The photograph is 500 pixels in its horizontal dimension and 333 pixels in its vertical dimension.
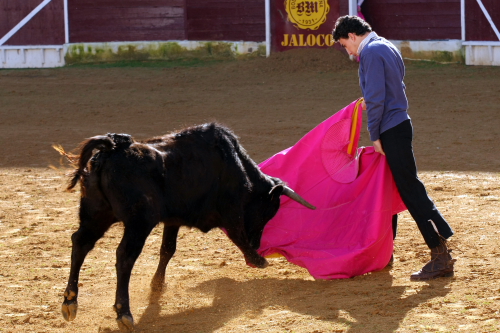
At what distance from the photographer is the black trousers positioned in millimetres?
3656

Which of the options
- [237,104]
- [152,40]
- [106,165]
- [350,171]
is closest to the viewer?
[106,165]

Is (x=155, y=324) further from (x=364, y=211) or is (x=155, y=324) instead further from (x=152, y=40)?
(x=152, y=40)

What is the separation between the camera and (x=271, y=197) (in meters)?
4.09

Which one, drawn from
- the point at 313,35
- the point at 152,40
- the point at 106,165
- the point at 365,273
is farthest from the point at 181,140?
the point at 152,40

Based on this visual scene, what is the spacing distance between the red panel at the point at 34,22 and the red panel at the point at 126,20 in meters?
0.25

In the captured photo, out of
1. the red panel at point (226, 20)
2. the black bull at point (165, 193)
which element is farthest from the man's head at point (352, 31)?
the red panel at point (226, 20)

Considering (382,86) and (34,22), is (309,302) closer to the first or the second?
(382,86)

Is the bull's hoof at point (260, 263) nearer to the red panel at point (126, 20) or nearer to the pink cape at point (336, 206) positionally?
the pink cape at point (336, 206)

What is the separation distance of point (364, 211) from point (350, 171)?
0.90ft

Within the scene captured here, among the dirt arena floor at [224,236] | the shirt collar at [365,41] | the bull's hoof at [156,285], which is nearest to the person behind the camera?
the dirt arena floor at [224,236]

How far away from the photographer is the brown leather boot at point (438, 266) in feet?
12.1

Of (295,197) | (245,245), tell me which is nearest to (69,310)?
(245,245)

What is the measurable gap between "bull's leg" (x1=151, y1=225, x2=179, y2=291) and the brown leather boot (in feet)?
4.20

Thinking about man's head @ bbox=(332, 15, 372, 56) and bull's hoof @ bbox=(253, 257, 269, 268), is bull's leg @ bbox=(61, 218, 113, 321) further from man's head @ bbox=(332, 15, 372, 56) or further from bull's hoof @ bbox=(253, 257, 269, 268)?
man's head @ bbox=(332, 15, 372, 56)
